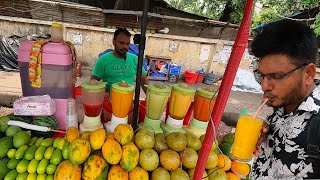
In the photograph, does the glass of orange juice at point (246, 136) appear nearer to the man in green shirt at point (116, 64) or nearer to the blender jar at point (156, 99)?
the blender jar at point (156, 99)

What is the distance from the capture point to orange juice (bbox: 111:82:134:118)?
174 cm

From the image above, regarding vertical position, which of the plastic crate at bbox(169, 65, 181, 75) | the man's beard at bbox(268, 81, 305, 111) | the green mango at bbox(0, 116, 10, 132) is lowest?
the plastic crate at bbox(169, 65, 181, 75)

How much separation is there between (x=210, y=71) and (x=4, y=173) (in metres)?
9.52

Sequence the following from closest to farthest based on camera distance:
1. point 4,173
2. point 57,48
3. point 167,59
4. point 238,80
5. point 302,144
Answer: point 302,144, point 4,173, point 57,48, point 167,59, point 238,80

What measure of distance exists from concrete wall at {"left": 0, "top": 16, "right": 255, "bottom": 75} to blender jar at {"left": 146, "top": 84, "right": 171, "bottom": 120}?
7460 millimetres

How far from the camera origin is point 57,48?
6.11 feet

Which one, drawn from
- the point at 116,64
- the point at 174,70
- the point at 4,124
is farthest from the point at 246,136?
the point at 174,70

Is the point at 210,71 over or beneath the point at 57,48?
beneath

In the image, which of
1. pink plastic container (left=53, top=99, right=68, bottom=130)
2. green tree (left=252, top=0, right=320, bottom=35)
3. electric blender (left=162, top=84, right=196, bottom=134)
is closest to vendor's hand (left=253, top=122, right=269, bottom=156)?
electric blender (left=162, top=84, right=196, bottom=134)

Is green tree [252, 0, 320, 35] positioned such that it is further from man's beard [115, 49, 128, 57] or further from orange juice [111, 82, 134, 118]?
orange juice [111, 82, 134, 118]

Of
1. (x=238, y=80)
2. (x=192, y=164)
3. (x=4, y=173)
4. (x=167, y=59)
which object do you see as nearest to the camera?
(x=4, y=173)

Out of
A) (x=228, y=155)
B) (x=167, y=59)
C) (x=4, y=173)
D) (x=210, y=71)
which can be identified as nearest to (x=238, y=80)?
(x=210, y=71)

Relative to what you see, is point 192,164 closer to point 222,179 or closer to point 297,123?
point 222,179

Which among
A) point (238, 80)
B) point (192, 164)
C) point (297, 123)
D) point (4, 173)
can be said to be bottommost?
point (238, 80)
